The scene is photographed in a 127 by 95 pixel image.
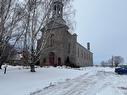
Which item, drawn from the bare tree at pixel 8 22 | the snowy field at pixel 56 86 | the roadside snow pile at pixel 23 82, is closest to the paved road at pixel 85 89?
the snowy field at pixel 56 86

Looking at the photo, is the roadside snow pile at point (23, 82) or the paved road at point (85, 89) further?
the roadside snow pile at point (23, 82)

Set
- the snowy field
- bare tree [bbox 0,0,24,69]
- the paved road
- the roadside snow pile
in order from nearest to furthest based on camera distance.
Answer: the paved road → the snowy field → the roadside snow pile → bare tree [bbox 0,0,24,69]

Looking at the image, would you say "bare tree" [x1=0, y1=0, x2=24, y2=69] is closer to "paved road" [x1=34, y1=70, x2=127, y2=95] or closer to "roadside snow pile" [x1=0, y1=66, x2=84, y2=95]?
"roadside snow pile" [x1=0, y1=66, x2=84, y2=95]

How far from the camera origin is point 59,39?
61.8 meters

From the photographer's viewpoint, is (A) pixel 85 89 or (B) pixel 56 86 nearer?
(A) pixel 85 89

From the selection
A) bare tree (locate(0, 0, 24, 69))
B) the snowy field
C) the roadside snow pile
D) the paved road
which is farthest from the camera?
bare tree (locate(0, 0, 24, 69))

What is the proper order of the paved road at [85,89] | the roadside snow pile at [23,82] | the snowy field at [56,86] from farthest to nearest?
the roadside snow pile at [23,82], the snowy field at [56,86], the paved road at [85,89]

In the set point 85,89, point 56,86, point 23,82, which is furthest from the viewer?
point 23,82

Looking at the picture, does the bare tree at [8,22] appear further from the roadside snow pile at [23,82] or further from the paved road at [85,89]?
the paved road at [85,89]

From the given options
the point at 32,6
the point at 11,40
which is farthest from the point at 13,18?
the point at 32,6

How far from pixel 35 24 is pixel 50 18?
74.9 inches

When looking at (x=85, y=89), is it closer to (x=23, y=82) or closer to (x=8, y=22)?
(x=23, y=82)

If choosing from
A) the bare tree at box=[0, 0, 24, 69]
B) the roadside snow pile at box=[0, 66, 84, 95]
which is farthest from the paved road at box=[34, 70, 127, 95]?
the bare tree at box=[0, 0, 24, 69]

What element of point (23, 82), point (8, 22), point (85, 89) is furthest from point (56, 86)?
point (8, 22)
